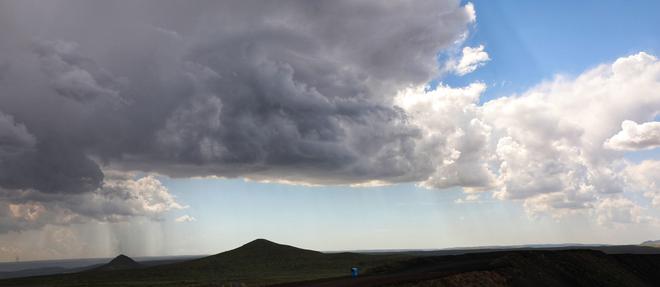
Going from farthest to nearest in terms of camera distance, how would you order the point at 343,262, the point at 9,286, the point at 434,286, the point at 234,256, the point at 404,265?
the point at 234,256 < the point at 343,262 < the point at 9,286 < the point at 404,265 < the point at 434,286

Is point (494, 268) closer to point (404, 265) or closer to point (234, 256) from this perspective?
point (404, 265)

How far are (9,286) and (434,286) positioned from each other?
101 metres

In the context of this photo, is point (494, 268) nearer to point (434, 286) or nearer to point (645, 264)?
point (434, 286)

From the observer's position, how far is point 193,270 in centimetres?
13050

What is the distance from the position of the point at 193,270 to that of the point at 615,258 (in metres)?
99.5

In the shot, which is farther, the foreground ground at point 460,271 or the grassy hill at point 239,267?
the grassy hill at point 239,267

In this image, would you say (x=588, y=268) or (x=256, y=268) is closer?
(x=588, y=268)

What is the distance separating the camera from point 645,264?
89750 millimetres

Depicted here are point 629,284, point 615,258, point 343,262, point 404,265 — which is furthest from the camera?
point 343,262

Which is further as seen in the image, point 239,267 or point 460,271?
point 239,267

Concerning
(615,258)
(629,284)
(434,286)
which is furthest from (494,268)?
(615,258)

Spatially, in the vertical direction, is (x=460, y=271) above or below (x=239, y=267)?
above

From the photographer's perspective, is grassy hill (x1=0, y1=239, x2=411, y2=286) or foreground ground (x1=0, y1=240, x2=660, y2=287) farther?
grassy hill (x1=0, y1=239, x2=411, y2=286)

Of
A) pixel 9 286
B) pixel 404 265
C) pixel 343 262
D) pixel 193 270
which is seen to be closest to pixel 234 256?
pixel 193 270
